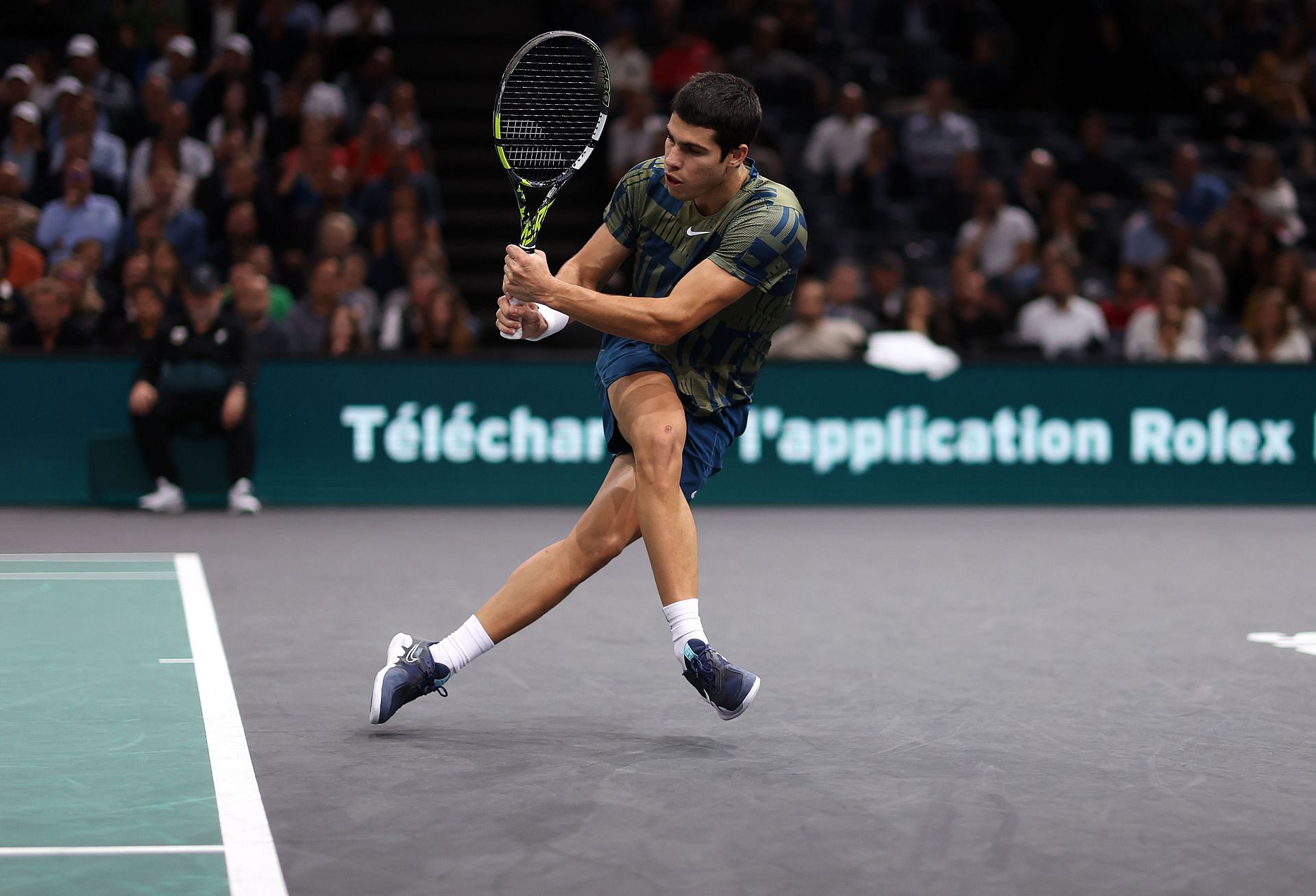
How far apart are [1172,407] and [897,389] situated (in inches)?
80.3

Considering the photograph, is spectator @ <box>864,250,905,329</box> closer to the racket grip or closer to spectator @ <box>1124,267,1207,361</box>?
spectator @ <box>1124,267,1207,361</box>

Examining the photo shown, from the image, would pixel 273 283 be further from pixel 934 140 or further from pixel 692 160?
pixel 692 160

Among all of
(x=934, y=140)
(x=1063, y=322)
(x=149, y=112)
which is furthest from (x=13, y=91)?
(x=1063, y=322)

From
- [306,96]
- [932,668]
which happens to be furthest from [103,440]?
[932,668]

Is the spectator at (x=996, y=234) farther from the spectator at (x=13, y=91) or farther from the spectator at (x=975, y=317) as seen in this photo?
the spectator at (x=13, y=91)

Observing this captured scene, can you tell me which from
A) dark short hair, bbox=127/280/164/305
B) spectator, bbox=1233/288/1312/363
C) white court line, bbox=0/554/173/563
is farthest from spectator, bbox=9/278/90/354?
spectator, bbox=1233/288/1312/363

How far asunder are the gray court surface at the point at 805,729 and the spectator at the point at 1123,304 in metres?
4.80

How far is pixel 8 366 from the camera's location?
A: 1203 centimetres

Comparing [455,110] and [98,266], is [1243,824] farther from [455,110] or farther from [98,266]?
[455,110]

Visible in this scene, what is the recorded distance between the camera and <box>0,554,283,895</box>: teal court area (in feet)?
12.6

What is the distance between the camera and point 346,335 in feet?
41.1

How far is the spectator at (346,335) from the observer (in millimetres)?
12516

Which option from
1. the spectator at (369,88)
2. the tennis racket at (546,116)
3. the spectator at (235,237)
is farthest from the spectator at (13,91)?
the tennis racket at (546,116)

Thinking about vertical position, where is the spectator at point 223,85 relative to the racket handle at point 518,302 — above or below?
above
